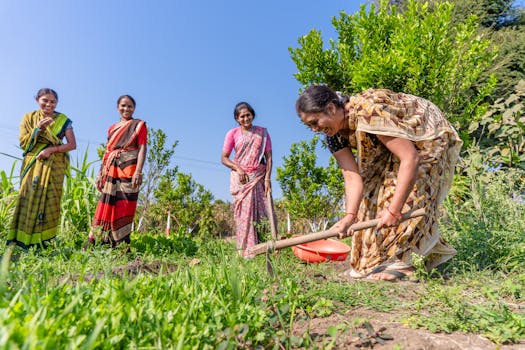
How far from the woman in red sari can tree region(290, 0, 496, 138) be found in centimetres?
344

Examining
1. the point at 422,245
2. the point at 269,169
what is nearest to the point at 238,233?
the point at 269,169

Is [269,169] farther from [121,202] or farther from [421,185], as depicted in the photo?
[421,185]

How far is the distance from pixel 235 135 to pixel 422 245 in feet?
8.70

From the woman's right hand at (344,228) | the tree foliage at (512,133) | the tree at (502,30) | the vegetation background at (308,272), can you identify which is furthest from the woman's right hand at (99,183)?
the tree at (502,30)

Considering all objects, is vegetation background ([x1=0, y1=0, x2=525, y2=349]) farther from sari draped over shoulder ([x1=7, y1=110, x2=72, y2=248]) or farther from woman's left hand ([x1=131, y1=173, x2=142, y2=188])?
woman's left hand ([x1=131, y1=173, x2=142, y2=188])

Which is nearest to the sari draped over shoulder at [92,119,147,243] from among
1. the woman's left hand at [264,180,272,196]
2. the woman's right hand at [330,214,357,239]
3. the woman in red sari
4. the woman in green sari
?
the woman in red sari

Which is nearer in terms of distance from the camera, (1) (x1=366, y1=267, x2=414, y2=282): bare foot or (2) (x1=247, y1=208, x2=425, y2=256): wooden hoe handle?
(2) (x1=247, y1=208, x2=425, y2=256): wooden hoe handle

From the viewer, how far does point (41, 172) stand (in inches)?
182

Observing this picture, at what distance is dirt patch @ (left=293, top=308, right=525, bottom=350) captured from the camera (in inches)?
59.8

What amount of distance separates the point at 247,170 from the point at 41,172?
2.38m

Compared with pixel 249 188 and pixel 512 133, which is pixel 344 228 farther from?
pixel 512 133

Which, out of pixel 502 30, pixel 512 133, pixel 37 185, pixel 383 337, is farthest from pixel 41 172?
pixel 502 30

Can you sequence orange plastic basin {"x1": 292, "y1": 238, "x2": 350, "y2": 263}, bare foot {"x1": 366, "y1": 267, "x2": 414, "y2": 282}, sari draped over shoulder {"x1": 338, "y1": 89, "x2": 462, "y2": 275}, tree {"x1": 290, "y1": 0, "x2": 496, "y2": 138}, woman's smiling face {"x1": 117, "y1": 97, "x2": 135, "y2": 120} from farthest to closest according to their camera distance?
1. tree {"x1": 290, "y1": 0, "x2": 496, "y2": 138}
2. woman's smiling face {"x1": 117, "y1": 97, "x2": 135, "y2": 120}
3. orange plastic basin {"x1": 292, "y1": 238, "x2": 350, "y2": 263}
4. bare foot {"x1": 366, "y1": 267, "x2": 414, "y2": 282}
5. sari draped over shoulder {"x1": 338, "y1": 89, "x2": 462, "y2": 275}

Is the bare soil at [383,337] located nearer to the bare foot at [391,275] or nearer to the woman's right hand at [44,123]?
the bare foot at [391,275]
